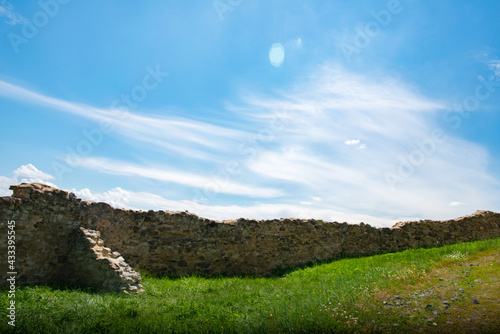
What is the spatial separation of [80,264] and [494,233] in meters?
21.4

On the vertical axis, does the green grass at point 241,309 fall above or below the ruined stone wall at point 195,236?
below

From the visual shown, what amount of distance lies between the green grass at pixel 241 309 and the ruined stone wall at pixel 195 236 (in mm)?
1689

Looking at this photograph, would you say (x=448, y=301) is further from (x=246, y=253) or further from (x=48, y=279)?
(x=48, y=279)

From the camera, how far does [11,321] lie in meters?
4.72

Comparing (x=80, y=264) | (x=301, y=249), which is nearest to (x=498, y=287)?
(x=301, y=249)

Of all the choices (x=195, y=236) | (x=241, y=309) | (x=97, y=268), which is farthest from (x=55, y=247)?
(x=241, y=309)

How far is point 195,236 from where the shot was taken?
10.9 metres

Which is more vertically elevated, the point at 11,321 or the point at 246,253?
the point at 246,253

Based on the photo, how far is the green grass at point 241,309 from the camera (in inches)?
188

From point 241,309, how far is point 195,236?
213 inches

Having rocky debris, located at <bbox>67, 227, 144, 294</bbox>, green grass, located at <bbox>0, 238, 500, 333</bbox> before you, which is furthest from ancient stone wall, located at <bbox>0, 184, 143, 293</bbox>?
green grass, located at <bbox>0, 238, 500, 333</bbox>

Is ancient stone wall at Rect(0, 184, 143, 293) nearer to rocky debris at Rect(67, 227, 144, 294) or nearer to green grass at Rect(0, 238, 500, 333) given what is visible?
rocky debris at Rect(67, 227, 144, 294)

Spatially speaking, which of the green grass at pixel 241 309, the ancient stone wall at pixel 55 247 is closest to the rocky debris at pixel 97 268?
the ancient stone wall at pixel 55 247

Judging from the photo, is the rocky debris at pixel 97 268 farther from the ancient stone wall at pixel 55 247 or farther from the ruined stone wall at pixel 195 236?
the ruined stone wall at pixel 195 236
